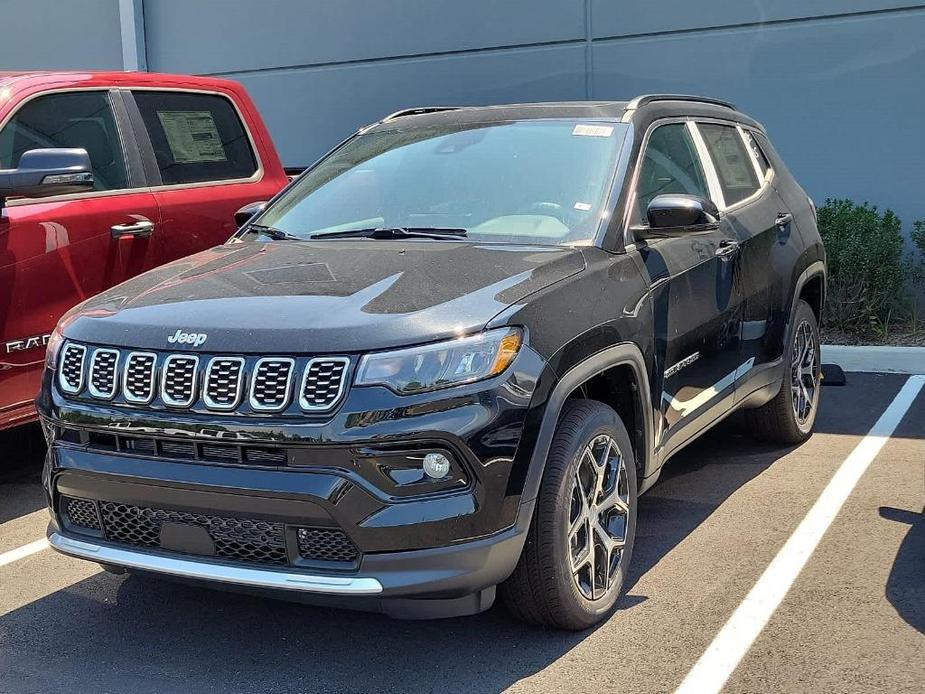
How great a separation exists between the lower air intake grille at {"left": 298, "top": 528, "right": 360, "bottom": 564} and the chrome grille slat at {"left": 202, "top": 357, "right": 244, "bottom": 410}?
43cm

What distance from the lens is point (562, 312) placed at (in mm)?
3502

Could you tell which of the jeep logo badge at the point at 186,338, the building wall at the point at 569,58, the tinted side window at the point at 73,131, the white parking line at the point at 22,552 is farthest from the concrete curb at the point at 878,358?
the jeep logo badge at the point at 186,338

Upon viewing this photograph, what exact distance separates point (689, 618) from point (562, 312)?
3.89 feet

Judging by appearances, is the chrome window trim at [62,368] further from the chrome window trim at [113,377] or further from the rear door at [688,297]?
the rear door at [688,297]

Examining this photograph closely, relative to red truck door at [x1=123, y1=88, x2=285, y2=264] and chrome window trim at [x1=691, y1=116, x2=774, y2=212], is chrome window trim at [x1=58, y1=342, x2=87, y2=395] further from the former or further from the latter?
chrome window trim at [x1=691, y1=116, x2=774, y2=212]

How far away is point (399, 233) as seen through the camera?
423 centimetres

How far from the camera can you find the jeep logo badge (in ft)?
10.6

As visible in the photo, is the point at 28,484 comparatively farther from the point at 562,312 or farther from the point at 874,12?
the point at 874,12

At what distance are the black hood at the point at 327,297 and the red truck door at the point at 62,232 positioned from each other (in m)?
1.25

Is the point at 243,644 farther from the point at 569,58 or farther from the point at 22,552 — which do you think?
the point at 569,58

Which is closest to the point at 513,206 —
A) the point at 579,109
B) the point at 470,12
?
the point at 579,109

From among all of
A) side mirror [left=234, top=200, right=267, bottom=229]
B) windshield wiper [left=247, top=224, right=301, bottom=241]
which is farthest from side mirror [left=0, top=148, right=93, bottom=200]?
windshield wiper [left=247, top=224, right=301, bottom=241]

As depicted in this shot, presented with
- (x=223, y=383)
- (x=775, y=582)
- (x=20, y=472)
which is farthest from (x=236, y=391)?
(x=20, y=472)

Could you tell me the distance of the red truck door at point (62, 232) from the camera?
16.4 ft
